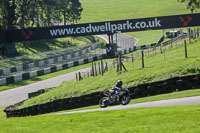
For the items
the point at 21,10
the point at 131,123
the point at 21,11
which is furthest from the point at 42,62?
the point at 131,123

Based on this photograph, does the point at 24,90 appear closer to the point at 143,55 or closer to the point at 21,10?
the point at 143,55

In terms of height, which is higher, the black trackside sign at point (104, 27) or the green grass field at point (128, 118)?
the black trackside sign at point (104, 27)

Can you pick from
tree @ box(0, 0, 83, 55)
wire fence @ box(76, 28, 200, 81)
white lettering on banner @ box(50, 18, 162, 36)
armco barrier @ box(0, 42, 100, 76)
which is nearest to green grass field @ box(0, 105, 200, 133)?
wire fence @ box(76, 28, 200, 81)

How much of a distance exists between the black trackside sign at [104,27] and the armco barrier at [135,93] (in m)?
27.6

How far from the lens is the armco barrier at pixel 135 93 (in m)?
17.5

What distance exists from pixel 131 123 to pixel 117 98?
250 inches

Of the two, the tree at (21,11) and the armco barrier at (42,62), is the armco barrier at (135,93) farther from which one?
the tree at (21,11)

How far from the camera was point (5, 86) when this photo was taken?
38.8m

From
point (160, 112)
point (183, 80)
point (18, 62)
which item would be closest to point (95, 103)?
point (183, 80)

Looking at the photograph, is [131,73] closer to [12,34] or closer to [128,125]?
[128,125]

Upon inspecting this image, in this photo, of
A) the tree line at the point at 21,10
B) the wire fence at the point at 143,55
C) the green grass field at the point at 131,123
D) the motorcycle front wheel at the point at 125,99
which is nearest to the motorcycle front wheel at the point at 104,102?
the motorcycle front wheel at the point at 125,99

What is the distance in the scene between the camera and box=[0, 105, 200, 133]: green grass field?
34.7 ft

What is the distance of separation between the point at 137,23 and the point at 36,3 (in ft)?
81.6

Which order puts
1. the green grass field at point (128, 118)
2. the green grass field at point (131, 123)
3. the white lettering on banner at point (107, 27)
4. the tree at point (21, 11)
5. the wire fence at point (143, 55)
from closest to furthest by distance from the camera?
the green grass field at point (131, 123), the green grass field at point (128, 118), the wire fence at point (143, 55), the white lettering on banner at point (107, 27), the tree at point (21, 11)
